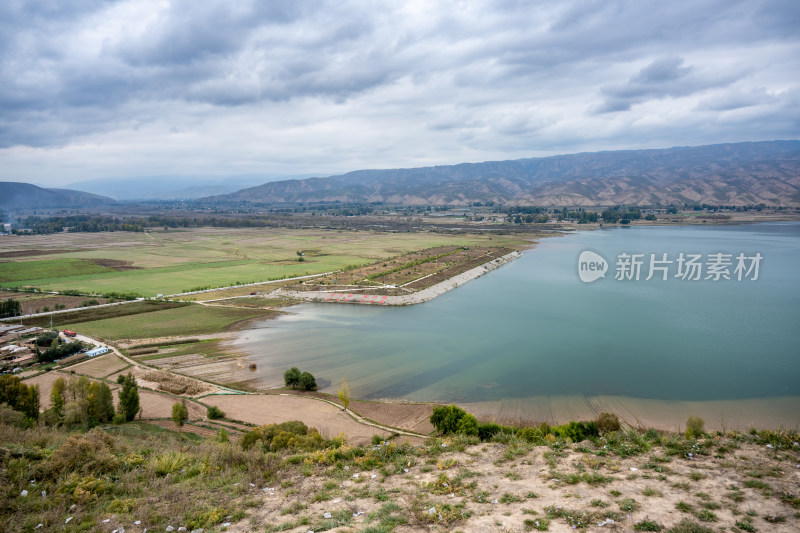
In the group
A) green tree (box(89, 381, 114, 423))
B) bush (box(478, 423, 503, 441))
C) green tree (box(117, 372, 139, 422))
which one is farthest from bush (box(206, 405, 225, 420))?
bush (box(478, 423, 503, 441))

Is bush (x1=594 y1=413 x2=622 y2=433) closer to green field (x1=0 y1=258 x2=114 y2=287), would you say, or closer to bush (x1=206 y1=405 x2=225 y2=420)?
bush (x1=206 y1=405 x2=225 y2=420)

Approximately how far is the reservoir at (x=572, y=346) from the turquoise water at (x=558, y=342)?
0.10 meters

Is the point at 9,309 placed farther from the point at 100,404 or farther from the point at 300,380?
the point at 300,380

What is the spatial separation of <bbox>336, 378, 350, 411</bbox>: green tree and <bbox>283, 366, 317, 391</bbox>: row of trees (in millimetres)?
1406

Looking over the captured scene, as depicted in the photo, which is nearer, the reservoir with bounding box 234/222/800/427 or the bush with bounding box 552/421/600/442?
the bush with bounding box 552/421/600/442

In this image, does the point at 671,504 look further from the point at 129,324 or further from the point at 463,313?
the point at 129,324

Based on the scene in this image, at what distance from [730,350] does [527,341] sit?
10132 mm

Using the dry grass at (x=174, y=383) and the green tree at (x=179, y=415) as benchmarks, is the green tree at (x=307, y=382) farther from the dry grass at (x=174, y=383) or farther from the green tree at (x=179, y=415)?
the green tree at (x=179, y=415)

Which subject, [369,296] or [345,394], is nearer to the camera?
[345,394]

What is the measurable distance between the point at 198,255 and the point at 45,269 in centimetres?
1781

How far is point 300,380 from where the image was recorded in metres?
19.5

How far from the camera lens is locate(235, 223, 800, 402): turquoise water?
752 inches

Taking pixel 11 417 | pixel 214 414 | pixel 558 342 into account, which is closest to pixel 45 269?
pixel 11 417

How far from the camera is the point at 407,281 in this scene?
42.3 metres
